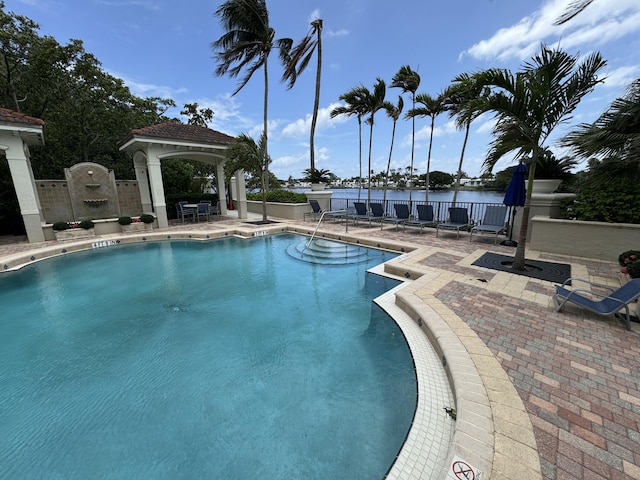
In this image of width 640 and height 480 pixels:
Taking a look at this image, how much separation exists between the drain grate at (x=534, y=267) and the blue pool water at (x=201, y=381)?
267 cm

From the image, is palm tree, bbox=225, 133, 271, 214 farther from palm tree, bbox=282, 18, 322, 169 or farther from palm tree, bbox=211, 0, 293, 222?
palm tree, bbox=282, 18, 322, 169

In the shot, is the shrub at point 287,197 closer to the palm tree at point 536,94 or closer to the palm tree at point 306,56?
the palm tree at point 306,56

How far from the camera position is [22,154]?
27.8ft

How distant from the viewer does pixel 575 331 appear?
3.30 metres

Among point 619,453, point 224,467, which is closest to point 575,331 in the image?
point 619,453

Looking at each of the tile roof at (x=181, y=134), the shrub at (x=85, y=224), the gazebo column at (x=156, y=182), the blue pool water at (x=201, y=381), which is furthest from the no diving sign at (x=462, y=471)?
the tile roof at (x=181, y=134)

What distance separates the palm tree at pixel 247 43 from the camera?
12992 mm

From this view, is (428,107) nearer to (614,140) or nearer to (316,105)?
(614,140)

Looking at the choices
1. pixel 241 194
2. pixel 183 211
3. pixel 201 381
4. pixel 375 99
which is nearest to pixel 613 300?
pixel 201 381

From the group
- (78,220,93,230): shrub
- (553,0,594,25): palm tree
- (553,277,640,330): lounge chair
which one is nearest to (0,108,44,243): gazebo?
(78,220,93,230): shrub

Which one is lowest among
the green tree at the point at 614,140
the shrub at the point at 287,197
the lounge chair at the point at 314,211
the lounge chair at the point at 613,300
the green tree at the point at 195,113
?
the lounge chair at the point at 613,300

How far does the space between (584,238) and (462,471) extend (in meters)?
7.05

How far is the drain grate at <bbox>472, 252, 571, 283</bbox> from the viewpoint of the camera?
5.13 m

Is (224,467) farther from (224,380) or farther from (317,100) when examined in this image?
(317,100)
